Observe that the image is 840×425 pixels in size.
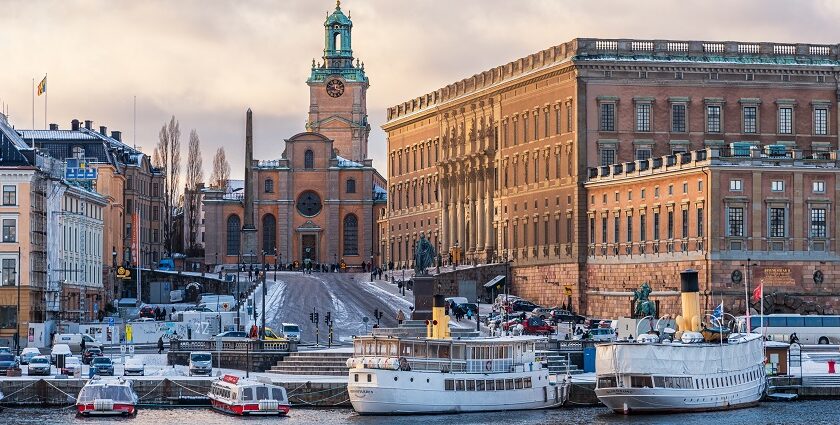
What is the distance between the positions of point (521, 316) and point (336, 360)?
33.8m

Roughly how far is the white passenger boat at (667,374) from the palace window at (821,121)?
6105 centimetres

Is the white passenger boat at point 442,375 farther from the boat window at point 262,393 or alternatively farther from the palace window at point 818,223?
the palace window at point 818,223

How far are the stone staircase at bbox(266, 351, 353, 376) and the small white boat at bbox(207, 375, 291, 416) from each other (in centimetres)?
1047

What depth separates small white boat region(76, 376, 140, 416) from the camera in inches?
3964

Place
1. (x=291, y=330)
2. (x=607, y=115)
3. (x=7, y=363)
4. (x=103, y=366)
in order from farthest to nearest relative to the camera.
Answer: (x=607, y=115) → (x=291, y=330) → (x=7, y=363) → (x=103, y=366)

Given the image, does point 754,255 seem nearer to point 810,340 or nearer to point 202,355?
point 810,340

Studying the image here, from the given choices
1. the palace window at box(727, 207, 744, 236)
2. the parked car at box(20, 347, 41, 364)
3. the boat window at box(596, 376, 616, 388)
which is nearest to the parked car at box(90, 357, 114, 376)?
the parked car at box(20, 347, 41, 364)

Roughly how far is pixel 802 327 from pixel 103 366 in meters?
40.3

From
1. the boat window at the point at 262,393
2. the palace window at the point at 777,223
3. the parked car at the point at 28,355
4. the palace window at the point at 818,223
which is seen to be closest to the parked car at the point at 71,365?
the parked car at the point at 28,355

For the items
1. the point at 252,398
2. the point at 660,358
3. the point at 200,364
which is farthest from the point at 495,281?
the point at 252,398

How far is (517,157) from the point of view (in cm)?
17662

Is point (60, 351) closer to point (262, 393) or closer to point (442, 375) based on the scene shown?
point (262, 393)

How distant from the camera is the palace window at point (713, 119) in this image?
162125 millimetres

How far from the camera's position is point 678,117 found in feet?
532
